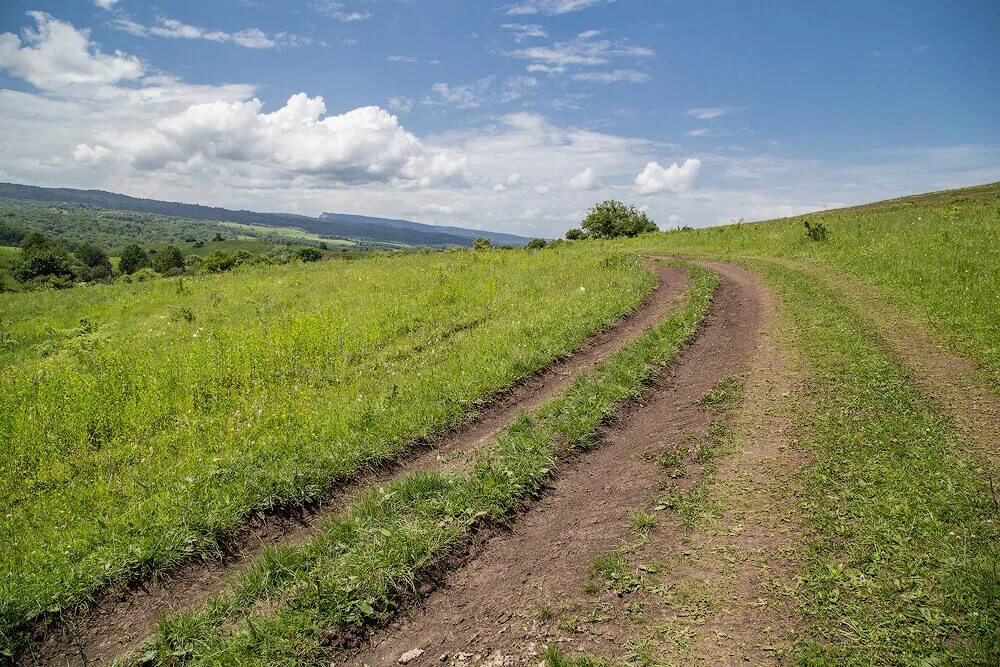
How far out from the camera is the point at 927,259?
16.0 m

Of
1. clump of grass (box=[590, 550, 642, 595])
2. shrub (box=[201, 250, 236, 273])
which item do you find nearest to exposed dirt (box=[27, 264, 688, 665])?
clump of grass (box=[590, 550, 642, 595])

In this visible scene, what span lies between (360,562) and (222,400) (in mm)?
6893

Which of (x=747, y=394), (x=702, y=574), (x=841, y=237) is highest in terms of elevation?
(x=841, y=237)

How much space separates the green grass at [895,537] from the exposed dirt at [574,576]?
0.51 meters

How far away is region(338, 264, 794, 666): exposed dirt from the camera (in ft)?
13.5

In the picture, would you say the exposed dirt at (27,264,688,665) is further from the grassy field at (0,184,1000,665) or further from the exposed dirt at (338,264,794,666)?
the exposed dirt at (338,264,794,666)

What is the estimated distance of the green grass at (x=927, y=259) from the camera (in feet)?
32.8

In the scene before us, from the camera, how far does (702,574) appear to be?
179 inches

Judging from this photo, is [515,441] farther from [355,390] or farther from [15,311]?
[15,311]

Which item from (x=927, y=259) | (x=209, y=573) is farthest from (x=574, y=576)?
(x=927, y=259)

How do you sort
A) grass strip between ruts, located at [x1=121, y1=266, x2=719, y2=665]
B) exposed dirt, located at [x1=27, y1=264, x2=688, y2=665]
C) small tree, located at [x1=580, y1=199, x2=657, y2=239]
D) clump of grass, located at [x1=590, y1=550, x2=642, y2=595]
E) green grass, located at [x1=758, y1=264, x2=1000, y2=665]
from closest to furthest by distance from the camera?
green grass, located at [x1=758, y1=264, x2=1000, y2=665] < grass strip between ruts, located at [x1=121, y1=266, x2=719, y2=665] < clump of grass, located at [x1=590, y1=550, x2=642, y2=595] < exposed dirt, located at [x1=27, y1=264, x2=688, y2=665] < small tree, located at [x1=580, y1=199, x2=657, y2=239]

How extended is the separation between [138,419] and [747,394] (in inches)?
435

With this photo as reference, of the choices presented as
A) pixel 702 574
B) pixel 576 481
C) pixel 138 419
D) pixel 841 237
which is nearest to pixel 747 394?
pixel 576 481

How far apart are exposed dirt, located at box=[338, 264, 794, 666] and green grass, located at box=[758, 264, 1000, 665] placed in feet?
1.67
